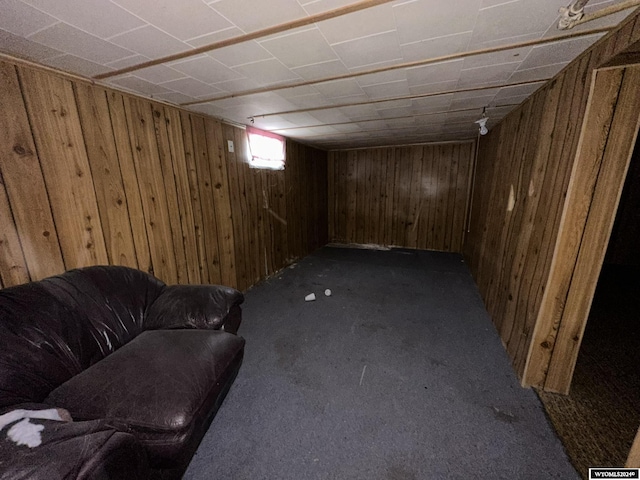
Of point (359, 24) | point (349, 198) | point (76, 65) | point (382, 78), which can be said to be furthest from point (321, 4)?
point (349, 198)

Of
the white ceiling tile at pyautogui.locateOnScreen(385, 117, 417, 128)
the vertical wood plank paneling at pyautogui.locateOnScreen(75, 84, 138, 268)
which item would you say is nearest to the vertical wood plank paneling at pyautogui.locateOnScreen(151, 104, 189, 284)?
the vertical wood plank paneling at pyautogui.locateOnScreen(75, 84, 138, 268)

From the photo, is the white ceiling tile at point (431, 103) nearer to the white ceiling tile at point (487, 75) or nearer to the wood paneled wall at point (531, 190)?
the white ceiling tile at point (487, 75)

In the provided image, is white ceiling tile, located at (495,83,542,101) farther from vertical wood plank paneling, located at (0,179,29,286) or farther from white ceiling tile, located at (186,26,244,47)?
vertical wood plank paneling, located at (0,179,29,286)

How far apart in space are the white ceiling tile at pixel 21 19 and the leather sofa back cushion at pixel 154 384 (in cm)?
155

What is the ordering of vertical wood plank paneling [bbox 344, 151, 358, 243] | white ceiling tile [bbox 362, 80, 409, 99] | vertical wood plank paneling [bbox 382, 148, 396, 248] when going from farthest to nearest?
vertical wood plank paneling [bbox 344, 151, 358, 243], vertical wood plank paneling [bbox 382, 148, 396, 248], white ceiling tile [bbox 362, 80, 409, 99]

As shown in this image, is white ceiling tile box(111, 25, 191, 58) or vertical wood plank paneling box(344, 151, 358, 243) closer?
white ceiling tile box(111, 25, 191, 58)

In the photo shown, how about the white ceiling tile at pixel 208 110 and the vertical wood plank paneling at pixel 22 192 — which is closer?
the vertical wood plank paneling at pixel 22 192

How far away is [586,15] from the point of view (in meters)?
1.02

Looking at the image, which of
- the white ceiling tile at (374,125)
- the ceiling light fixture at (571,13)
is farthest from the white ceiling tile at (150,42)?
the white ceiling tile at (374,125)

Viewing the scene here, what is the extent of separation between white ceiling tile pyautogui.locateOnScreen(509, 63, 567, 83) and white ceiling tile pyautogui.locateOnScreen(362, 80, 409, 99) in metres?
0.70

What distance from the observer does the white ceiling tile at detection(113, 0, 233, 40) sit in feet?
3.18

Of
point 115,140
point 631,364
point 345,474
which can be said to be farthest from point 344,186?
point 345,474

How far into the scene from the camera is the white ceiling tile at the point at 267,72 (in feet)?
4.91

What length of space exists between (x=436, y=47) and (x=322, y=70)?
0.66 m
